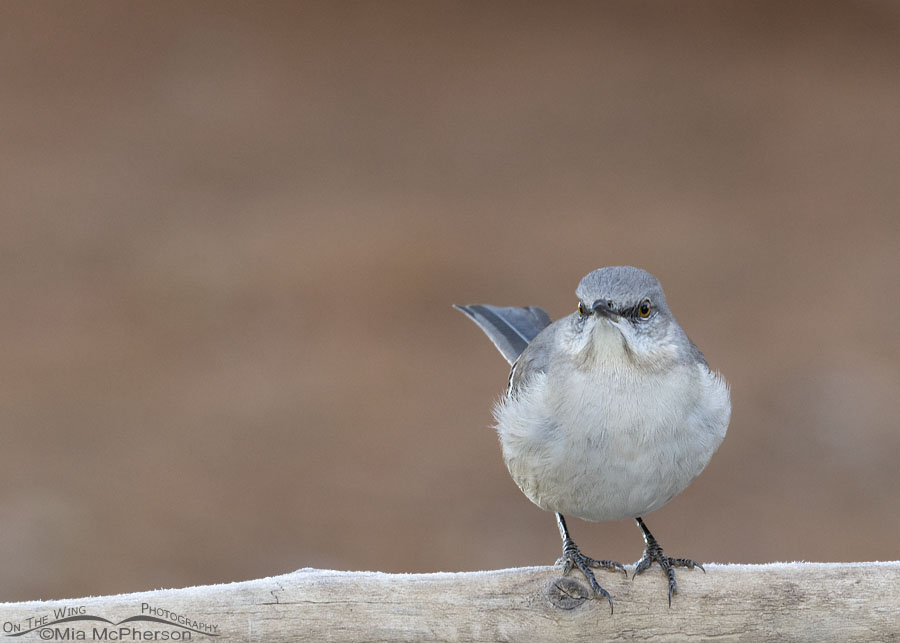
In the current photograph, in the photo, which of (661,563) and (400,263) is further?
(400,263)

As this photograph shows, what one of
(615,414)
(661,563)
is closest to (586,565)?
(661,563)

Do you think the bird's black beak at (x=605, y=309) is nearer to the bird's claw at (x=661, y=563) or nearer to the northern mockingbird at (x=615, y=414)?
the northern mockingbird at (x=615, y=414)

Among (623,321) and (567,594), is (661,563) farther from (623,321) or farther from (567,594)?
(623,321)

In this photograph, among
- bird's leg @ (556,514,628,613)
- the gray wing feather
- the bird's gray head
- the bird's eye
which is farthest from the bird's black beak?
the gray wing feather

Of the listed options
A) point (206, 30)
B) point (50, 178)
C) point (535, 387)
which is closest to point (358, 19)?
point (206, 30)

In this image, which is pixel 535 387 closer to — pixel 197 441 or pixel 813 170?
pixel 197 441
